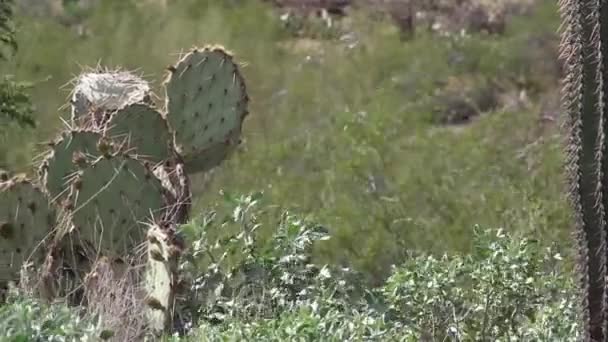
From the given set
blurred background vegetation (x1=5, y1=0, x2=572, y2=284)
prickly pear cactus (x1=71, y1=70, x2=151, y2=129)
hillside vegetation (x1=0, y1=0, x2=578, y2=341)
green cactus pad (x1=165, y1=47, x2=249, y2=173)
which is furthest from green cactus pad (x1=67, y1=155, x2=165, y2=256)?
blurred background vegetation (x1=5, y1=0, x2=572, y2=284)

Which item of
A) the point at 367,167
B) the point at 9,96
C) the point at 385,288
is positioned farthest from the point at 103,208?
the point at 367,167

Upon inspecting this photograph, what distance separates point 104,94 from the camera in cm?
681

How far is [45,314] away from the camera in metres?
4.80

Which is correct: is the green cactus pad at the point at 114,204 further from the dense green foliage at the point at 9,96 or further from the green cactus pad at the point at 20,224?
the dense green foliage at the point at 9,96

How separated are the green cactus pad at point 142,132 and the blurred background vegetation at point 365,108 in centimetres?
56

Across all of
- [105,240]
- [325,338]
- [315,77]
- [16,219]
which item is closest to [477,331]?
[325,338]

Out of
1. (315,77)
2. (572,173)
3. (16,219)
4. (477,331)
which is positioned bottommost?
(315,77)

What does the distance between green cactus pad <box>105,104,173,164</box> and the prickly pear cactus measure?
0.07 m

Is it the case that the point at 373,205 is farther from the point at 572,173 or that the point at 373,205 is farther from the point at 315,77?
the point at 315,77

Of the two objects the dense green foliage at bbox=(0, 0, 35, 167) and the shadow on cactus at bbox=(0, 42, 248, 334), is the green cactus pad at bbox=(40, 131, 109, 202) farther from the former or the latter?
the dense green foliage at bbox=(0, 0, 35, 167)

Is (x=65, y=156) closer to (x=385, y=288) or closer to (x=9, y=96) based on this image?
(x=385, y=288)

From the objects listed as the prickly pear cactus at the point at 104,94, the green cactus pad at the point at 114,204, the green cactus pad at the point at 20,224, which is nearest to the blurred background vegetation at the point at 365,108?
the prickly pear cactus at the point at 104,94

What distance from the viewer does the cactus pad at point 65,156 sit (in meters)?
6.22

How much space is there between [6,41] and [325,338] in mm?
3494
